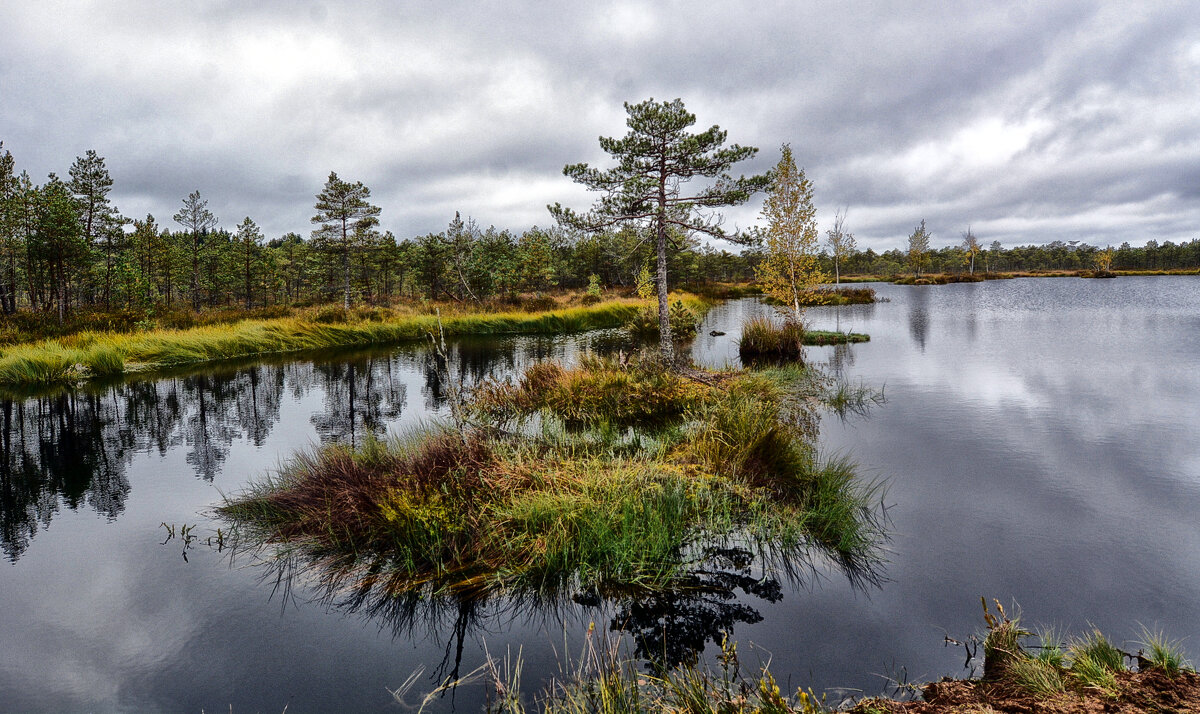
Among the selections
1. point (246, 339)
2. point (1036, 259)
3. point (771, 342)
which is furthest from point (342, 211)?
point (1036, 259)

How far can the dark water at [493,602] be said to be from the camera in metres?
3.08

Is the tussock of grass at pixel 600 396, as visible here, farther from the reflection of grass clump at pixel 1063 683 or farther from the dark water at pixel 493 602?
the reflection of grass clump at pixel 1063 683

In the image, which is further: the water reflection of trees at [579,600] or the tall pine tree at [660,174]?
the tall pine tree at [660,174]

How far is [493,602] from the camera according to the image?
3.69 meters

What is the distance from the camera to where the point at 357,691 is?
291 centimetres

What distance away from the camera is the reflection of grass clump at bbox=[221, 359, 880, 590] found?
13.2ft

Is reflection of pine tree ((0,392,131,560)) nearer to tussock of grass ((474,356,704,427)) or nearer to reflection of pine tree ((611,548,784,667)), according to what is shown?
tussock of grass ((474,356,704,427))

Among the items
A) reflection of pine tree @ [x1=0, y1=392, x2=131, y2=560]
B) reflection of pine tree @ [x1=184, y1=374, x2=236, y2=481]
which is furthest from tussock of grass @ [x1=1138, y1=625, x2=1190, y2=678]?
reflection of pine tree @ [x1=184, y1=374, x2=236, y2=481]

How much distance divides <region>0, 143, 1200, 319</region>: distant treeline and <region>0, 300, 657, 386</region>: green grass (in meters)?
3.44

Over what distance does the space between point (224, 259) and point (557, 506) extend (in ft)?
177

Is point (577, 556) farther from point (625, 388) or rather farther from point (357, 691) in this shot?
point (625, 388)

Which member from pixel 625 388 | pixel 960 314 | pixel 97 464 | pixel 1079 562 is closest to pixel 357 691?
pixel 1079 562

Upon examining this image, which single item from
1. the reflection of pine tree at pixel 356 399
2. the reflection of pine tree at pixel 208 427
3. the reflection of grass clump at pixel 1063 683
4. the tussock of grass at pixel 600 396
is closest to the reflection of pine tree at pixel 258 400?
the reflection of pine tree at pixel 208 427

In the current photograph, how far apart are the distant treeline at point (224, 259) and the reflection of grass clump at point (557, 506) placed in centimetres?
480
